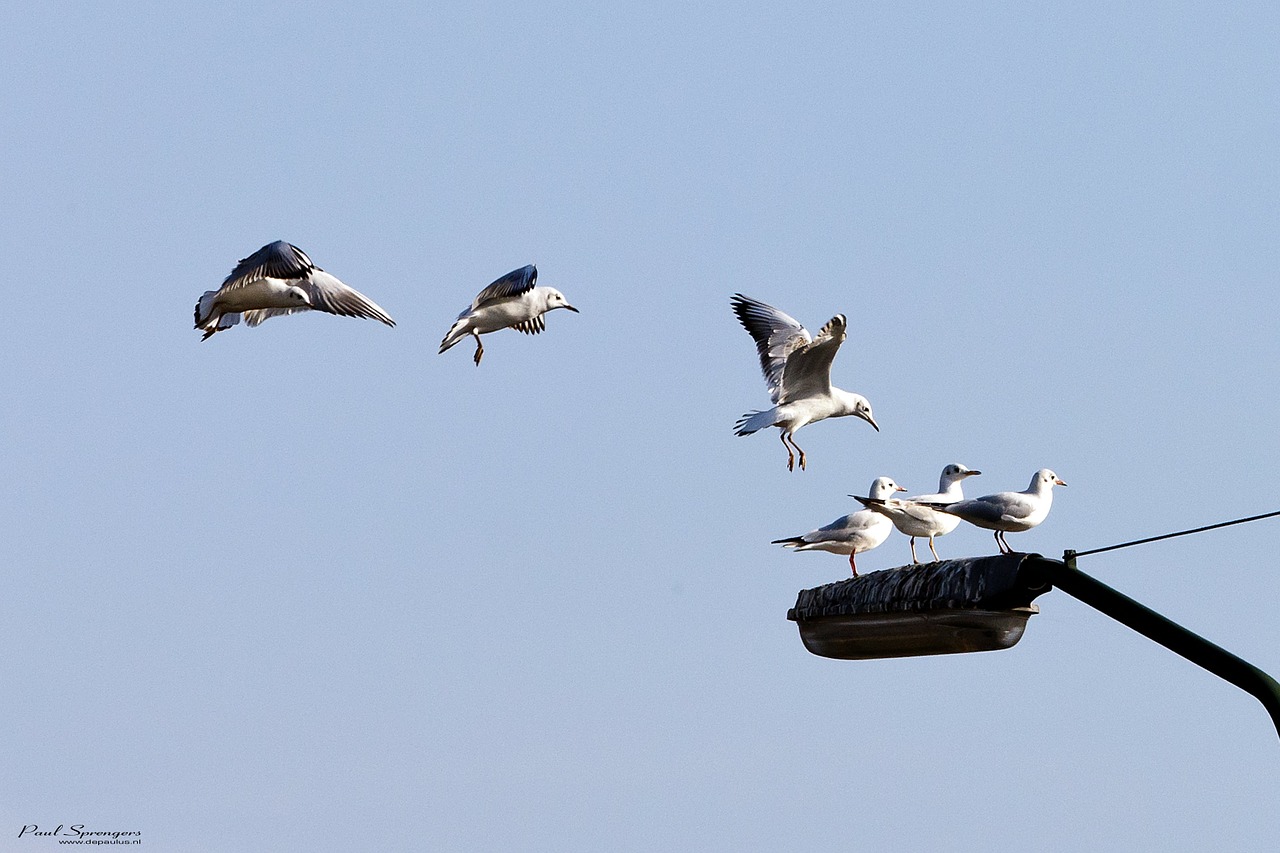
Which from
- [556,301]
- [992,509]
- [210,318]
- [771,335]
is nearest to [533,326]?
[556,301]

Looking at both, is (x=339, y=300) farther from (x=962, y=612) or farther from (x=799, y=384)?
(x=962, y=612)

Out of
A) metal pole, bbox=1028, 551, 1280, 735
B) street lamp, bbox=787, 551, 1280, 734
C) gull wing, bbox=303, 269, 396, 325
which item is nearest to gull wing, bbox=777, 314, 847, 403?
gull wing, bbox=303, 269, 396, 325

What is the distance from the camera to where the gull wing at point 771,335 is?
2025 centimetres

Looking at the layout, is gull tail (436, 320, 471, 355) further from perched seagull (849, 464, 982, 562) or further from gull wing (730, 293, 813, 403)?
perched seagull (849, 464, 982, 562)

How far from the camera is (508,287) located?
65.1 ft

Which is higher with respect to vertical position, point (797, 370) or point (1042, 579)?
point (797, 370)

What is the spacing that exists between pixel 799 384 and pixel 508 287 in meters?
3.05

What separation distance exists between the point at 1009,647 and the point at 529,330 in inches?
532

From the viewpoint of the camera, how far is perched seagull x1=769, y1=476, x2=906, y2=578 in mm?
16125

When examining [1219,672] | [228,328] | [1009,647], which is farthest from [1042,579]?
[228,328]

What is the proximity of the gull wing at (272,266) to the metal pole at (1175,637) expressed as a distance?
35.9 feet

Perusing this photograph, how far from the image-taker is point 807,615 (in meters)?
9.09

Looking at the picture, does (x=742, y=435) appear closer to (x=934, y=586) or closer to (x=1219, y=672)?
(x=934, y=586)

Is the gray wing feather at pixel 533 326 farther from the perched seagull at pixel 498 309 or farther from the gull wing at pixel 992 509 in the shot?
the gull wing at pixel 992 509
